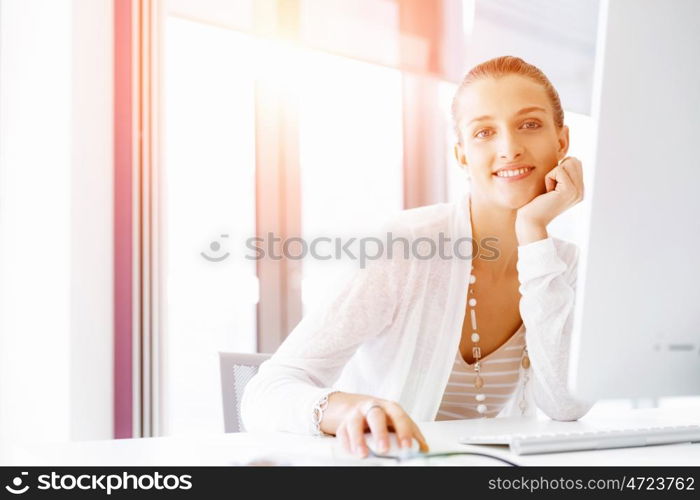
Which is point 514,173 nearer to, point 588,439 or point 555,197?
point 555,197

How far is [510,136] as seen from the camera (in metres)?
1.48

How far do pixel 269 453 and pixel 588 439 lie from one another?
0.38 m

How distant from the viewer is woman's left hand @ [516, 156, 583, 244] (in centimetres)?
132

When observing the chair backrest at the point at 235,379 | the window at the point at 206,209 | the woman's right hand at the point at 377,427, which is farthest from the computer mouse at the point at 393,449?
the window at the point at 206,209

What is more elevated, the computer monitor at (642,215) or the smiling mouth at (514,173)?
the smiling mouth at (514,173)

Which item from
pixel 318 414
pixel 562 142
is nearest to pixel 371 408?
pixel 318 414

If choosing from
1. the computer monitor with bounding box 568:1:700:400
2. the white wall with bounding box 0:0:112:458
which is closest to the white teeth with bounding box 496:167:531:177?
the computer monitor with bounding box 568:1:700:400

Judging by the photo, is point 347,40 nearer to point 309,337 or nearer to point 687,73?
point 309,337

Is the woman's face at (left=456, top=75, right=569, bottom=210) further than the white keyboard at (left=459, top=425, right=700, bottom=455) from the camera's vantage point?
Yes

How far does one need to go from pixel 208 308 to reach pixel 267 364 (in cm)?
185

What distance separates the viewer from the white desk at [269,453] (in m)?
0.80

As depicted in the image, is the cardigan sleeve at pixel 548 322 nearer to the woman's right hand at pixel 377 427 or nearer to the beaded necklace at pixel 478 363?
the beaded necklace at pixel 478 363

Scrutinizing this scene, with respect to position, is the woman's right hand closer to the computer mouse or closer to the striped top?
the computer mouse

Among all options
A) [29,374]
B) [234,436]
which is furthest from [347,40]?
[234,436]
